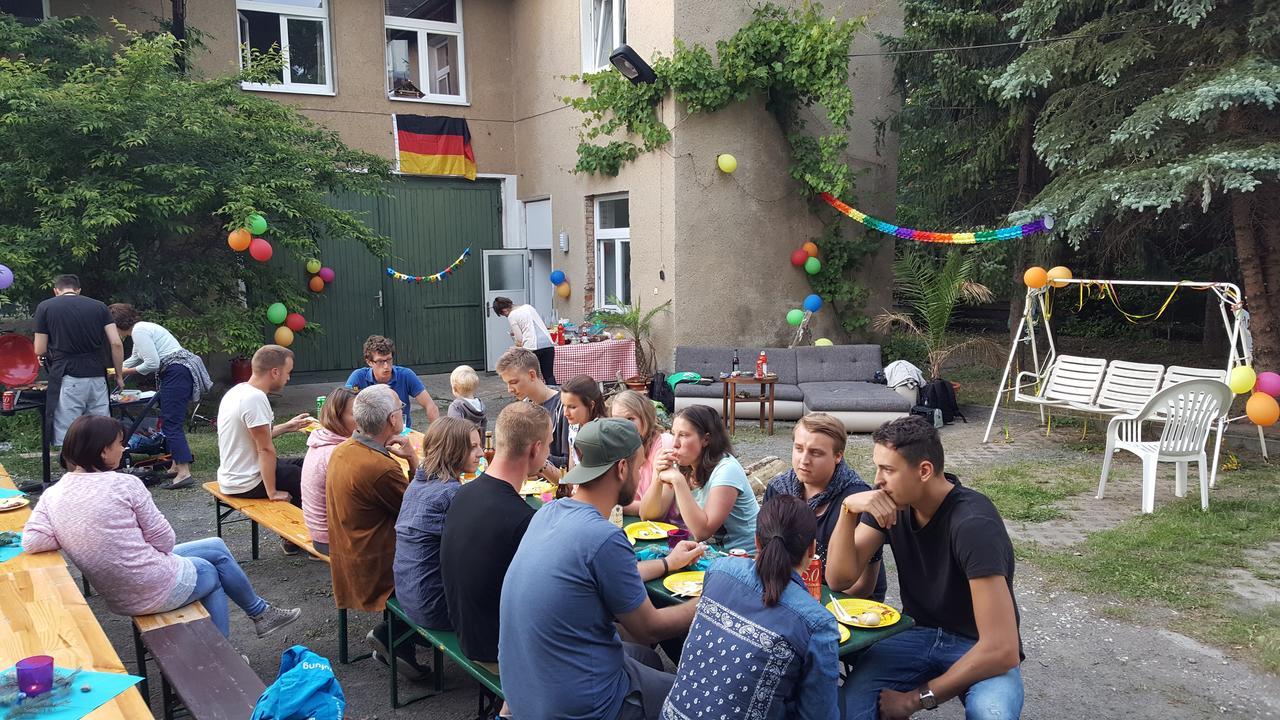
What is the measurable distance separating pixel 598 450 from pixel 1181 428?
632 centimetres

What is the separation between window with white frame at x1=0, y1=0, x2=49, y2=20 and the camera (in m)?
11.9

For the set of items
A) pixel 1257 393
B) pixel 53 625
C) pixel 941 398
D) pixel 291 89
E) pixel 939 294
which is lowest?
pixel 941 398

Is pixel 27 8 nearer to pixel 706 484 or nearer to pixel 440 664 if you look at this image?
pixel 440 664

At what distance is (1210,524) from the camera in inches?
267

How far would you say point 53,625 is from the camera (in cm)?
339

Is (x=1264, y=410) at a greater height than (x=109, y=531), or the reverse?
(x=109, y=531)

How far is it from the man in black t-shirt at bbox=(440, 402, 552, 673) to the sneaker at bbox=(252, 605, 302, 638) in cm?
172

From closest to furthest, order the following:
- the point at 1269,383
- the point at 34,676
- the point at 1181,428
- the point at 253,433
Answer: the point at 34,676 < the point at 253,433 < the point at 1181,428 < the point at 1269,383

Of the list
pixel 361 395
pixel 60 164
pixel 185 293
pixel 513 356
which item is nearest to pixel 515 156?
pixel 185 293

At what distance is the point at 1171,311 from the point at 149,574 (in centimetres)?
1983

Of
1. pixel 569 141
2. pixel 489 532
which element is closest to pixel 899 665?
pixel 489 532

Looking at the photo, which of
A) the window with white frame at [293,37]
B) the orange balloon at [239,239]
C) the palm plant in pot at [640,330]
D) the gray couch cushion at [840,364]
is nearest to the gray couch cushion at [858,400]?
the gray couch cushion at [840,364]

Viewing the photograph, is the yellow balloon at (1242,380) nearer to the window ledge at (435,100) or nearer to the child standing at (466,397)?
Result: the child standing at (466,397)

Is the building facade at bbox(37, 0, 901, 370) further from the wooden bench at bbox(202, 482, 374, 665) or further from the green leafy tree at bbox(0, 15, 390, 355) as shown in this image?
the wooden bench at bbox(202, 482, 374, 665)
